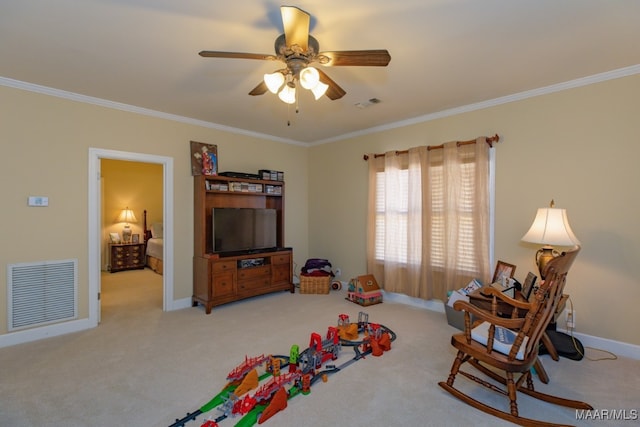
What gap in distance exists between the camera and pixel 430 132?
393 cm

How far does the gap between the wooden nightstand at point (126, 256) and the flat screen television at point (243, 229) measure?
3.60 m

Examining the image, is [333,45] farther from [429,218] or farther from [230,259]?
[230,259]

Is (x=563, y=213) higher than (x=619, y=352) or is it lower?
higher

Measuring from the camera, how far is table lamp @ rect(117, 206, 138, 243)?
21.9 feet

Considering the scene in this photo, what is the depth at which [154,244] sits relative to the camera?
637 centimetres

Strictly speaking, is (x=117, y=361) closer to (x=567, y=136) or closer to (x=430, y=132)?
(x=430, y=132)

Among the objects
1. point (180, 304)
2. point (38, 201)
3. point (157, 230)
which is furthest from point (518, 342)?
point (157, 230)

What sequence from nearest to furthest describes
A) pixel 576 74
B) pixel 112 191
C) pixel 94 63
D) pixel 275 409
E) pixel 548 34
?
pixel 275 409 → pixel 548 34 → pixel 94 63 → pixel 576 74 → pixel 112 191

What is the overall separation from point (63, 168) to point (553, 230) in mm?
4790

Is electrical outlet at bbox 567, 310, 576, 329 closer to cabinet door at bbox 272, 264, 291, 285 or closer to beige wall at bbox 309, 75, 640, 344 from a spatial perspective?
beige wall at bbox 309, 75, 640, 344

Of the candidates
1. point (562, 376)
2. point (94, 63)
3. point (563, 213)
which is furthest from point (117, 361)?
point (563, 213)

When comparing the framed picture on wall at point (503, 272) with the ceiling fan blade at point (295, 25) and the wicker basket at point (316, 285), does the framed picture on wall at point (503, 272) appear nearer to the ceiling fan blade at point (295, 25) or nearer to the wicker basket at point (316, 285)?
the wicker basket at point (316, 285)

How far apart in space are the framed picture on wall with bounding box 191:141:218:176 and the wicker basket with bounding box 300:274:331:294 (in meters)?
2.12

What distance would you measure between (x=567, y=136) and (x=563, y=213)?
0.88m
